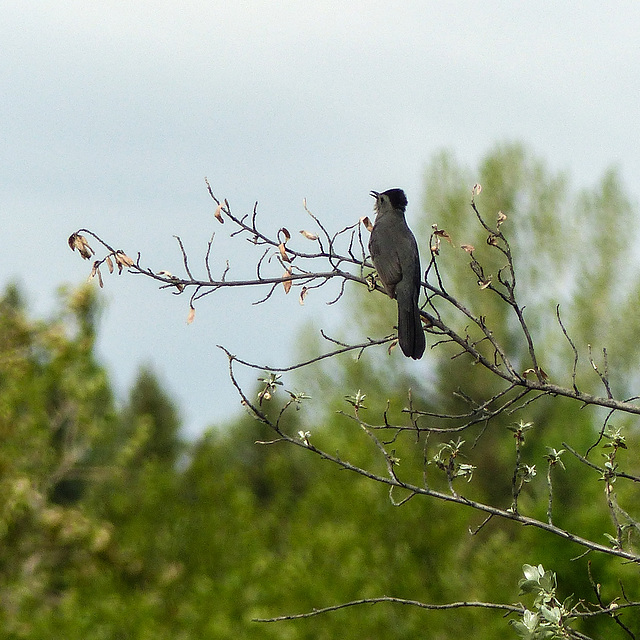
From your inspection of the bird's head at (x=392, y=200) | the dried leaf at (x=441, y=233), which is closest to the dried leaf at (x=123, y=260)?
the dried leaf at (x=441, y=233)

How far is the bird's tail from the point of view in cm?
477

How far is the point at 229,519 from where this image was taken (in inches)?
528

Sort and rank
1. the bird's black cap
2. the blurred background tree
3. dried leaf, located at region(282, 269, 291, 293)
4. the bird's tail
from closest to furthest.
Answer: dried leaf, located at region(282, 269, 291, 293), the bird's tail, the bird's black cap, the blurred background tree

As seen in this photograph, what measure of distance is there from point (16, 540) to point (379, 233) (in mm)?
10297

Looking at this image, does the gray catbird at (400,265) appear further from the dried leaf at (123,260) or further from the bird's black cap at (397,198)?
the dried leaf at (123,260)

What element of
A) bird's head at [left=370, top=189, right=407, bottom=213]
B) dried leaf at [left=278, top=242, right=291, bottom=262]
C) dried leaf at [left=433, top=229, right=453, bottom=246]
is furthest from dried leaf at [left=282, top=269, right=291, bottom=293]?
bird's head at [left=370, top=189, right=407, bottom=213]

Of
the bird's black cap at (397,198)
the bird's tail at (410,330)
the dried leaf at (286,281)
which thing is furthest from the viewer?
the bird's black cap at (397,198)

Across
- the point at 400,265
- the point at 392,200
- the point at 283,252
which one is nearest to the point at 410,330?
the point at 400,265

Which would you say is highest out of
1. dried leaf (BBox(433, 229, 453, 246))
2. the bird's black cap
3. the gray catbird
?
the bird's black cap

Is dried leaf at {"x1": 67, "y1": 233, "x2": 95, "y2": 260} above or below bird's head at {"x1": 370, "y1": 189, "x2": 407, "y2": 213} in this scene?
below

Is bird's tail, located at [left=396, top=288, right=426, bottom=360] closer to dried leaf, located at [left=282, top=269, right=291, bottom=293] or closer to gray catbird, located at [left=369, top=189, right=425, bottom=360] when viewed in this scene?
gray catbird, located at [left=369, top=189, right=425, bottom=360]

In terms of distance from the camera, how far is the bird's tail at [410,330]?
477 cm

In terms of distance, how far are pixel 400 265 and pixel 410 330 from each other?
0.74 m

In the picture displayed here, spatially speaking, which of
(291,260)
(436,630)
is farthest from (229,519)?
Answer: (291,260)
